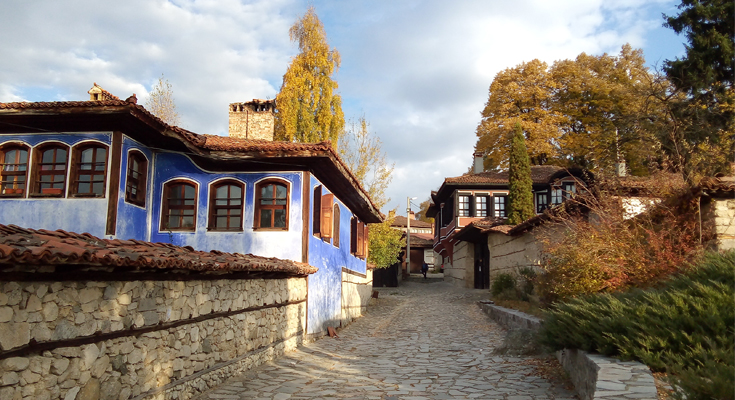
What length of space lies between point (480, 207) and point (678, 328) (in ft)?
83.3

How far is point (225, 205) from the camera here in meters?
11.4

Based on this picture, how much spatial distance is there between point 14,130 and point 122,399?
7.54 m

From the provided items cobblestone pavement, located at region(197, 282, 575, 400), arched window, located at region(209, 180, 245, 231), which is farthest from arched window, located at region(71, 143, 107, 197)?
cobblestone pavement, located at region(197, 282, 575, 400)

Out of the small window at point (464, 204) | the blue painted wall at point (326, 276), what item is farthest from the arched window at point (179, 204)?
the small window at point (464, 204)

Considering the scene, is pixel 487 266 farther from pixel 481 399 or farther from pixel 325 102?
pixel 481 399

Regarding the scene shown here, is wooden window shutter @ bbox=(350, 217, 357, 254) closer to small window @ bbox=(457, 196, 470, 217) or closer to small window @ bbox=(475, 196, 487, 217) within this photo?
small window @ bbox=(457, 196, 470, 217)

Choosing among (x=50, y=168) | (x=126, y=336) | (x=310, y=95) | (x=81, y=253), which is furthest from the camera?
(x=310, y=95)

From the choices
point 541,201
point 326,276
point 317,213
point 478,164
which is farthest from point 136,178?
point 478,164

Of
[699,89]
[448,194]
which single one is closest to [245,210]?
[699,89]

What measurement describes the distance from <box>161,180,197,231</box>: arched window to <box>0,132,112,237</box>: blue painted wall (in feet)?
5.36

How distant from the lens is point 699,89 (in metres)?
17.7

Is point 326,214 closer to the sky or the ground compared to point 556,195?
closer to the ground

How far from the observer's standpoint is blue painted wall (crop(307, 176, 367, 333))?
11.6 m

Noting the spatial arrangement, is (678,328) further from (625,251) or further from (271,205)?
(271,205)
